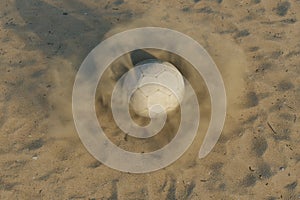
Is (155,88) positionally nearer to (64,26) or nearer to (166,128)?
(166,128)

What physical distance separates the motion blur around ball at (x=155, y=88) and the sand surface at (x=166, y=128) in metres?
0.40

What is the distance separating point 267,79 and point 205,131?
120 cm

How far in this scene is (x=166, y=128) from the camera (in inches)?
176

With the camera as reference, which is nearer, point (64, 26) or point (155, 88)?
point (155, 88)

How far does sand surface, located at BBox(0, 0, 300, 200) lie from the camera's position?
4.15m

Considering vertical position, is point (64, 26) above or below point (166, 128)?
above

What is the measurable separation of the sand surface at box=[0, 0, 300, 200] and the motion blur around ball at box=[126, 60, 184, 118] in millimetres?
397

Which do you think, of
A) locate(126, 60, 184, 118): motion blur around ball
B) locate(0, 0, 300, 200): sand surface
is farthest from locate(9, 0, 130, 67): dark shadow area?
locate(126, 60, 184, 118): motion blur around ball

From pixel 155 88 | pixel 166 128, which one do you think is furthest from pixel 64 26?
pixel 166 128

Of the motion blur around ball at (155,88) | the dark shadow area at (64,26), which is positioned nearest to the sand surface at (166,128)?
the dark shadow area at (64,26)

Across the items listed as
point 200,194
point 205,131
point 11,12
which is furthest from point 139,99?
point 11,12

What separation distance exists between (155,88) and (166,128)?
616mm

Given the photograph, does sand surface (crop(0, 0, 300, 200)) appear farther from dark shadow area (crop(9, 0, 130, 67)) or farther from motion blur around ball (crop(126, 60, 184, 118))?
motion blur around ball (crop(126, 60, 184, 118))

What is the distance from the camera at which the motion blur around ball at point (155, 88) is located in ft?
13.4
